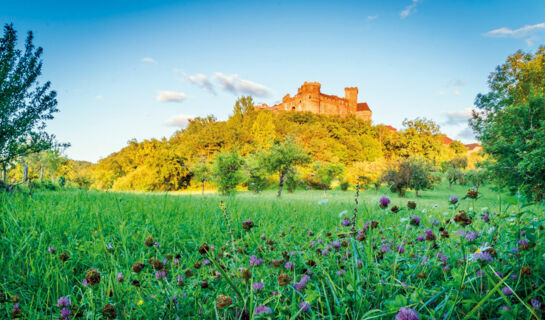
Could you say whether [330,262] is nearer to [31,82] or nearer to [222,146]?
[31,82]

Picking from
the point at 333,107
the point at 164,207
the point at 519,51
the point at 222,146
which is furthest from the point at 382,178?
the point at 333,107

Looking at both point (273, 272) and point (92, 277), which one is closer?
point (92, 277)

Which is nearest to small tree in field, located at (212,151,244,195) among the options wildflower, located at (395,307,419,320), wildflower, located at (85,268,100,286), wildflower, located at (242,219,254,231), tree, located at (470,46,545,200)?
tree, located at (470,46,545,200)

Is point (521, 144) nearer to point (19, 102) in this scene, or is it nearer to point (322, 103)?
point (19, 102)

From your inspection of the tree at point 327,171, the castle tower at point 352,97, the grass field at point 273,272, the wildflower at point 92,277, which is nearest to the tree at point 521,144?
the grass field at point 273,272

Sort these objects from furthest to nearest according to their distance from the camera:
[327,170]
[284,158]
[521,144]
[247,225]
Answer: [327,170] < [284,158] < [521,144] < [247,225]

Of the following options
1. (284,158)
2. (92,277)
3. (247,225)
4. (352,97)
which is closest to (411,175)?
(284,158)

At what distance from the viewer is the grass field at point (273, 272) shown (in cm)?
90

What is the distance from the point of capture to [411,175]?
18.7 metres

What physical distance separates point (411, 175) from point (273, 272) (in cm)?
2014

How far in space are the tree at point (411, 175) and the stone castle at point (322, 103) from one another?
161ft

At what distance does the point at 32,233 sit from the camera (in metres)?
2.22

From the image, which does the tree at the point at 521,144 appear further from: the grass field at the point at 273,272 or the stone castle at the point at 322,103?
the stone castle at the point at 322,103

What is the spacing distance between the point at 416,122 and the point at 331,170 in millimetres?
24001
